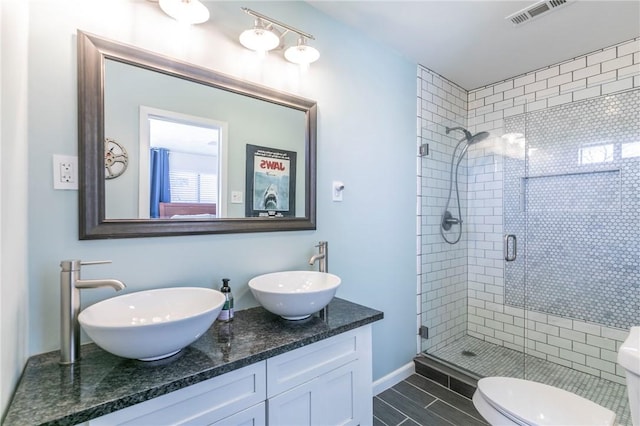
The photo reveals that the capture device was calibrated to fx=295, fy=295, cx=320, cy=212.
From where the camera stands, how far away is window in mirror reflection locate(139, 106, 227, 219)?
128 cm

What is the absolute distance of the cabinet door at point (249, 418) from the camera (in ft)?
3.28

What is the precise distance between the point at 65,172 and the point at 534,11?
2639 millimetres

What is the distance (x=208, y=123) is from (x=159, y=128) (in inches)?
8.9

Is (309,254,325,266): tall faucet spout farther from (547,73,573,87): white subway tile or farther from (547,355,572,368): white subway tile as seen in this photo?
(547,73,573,87): white subway tile

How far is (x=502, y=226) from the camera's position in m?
2.73

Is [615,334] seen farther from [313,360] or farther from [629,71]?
[313,360]

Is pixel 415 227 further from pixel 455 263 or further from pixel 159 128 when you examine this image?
pixel 159 128

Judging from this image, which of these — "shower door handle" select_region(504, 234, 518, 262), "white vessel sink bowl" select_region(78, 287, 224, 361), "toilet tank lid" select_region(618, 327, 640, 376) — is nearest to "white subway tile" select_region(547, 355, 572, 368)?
"shower door handle" select_region(504, 234, 518, 262)

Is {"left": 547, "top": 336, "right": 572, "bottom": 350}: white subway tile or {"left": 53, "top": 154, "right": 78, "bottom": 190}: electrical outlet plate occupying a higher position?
{"left": 53, "top": 154, "right": 78, "bottom": 190}: electrical outlet plate

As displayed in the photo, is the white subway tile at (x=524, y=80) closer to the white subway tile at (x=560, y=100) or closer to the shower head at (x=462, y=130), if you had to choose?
the white subway tile at (x=560, y=100)

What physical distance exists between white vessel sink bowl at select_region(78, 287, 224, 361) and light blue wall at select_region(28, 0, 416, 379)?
102mm

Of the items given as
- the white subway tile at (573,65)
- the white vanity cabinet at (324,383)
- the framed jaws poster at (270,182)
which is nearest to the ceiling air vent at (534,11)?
the white subway tile at (573,65)

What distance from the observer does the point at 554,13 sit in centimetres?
186

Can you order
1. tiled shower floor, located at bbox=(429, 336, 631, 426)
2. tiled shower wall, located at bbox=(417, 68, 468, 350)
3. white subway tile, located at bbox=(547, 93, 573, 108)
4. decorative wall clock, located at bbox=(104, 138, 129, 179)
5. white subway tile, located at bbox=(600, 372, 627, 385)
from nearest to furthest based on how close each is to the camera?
decorative wall clock, located at bbox=(104, 138, 129, 179), tiled shower floor, located at bbox=(429, 336, 631, 426), white subway tile, located at bbox=(600, 372, 627, 385), white subway tile, located at bbox=(547, 93, 573, 108), tiled shower wall, located at bbox=(417, 68, 468, 350)
